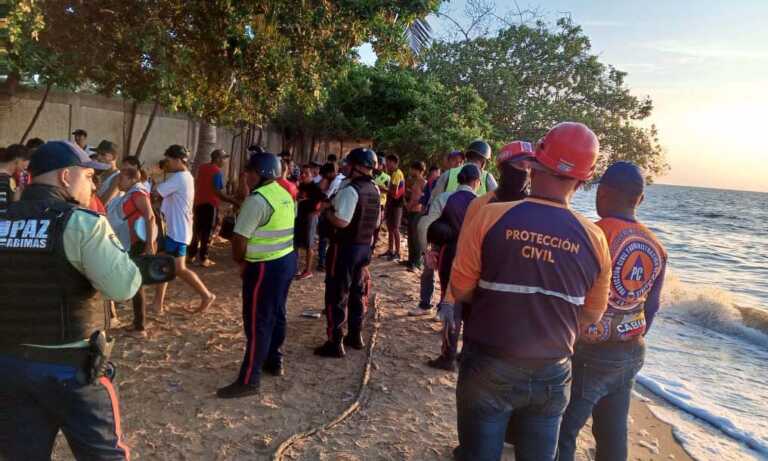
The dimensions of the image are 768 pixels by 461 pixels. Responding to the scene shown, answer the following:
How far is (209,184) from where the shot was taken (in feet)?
26.9

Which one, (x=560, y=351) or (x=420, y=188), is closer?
(x=560, y=351)

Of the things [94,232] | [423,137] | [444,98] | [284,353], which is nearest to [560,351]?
[94,232]

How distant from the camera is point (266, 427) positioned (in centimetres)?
377

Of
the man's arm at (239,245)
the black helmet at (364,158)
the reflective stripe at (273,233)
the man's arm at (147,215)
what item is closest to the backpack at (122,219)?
the man's arm at (147,215)

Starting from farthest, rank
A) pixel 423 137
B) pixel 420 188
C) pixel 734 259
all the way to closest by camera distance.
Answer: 1. pixel 734 259
2. pixel 423 137
3. pixel 420 188

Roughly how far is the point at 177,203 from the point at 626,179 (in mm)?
4521

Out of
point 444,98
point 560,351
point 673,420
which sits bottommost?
point 673,420

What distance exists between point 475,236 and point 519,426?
0.81m

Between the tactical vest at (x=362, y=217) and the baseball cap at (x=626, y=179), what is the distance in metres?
2.53

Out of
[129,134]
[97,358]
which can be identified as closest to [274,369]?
[97,358]

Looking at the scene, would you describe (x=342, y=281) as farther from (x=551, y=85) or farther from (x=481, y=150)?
(x=551, y=85)

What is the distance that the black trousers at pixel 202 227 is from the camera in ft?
27.3

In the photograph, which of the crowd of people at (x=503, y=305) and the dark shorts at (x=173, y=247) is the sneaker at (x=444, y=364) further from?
the dark shorts at (x=173, y=247)

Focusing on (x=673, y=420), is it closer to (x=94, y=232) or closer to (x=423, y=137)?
(x=94, y=232)
